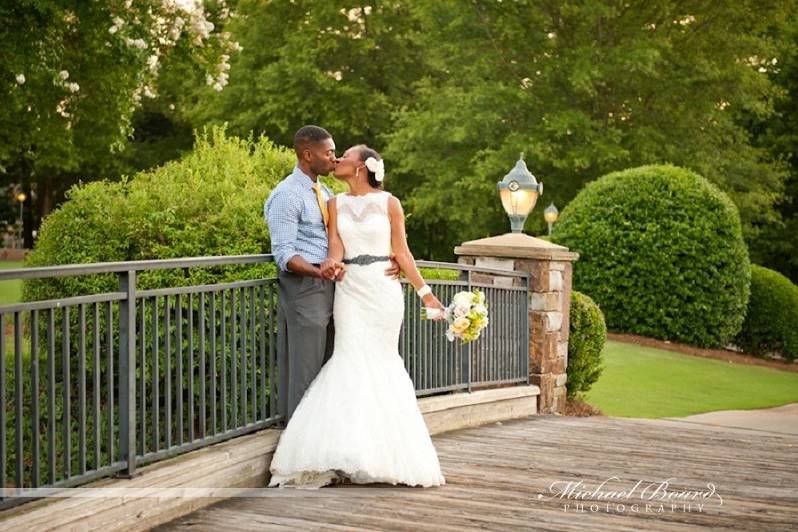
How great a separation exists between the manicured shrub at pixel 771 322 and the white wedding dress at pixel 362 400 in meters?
16.2

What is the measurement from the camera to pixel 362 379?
6.27 meters

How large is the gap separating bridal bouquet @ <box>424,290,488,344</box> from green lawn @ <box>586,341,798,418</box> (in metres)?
6.35

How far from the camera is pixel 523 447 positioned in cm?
796

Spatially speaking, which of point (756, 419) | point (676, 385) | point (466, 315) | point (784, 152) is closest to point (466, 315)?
point (466, 315)

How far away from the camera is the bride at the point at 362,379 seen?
20.0ft

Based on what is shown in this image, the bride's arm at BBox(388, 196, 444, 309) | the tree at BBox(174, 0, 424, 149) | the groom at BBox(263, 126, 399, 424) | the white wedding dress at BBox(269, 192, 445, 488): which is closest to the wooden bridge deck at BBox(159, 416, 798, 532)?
the white wedding dress at BBox(269, 192, 445, 488)

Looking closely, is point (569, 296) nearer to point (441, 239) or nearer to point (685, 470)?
point (685, 470)

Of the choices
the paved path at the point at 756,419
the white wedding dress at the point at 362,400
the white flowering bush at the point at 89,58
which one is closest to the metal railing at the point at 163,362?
the white wedding dress at the point at 362,400

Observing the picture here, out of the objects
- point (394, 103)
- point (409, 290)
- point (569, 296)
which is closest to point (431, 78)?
point (394, 103)

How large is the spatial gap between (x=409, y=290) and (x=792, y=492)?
10.6 ft

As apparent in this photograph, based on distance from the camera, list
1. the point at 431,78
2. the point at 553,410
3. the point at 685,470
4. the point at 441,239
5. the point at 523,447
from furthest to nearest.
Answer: the point at 441,239 → the point at 431,78 → the point at 553,410 → the point at 523,447 → the point at 685,470

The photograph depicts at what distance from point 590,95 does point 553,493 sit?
2390cm

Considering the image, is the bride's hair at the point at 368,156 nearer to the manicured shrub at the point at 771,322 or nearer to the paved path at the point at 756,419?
the paved path at the point at 756,419

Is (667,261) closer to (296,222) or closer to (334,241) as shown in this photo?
(334,241)
